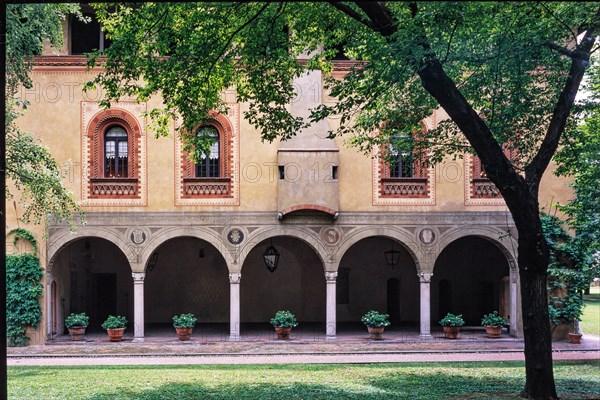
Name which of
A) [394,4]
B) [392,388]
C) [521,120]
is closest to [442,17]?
[394,4]

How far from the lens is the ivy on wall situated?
2111cm

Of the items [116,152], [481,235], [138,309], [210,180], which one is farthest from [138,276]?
[481,235]

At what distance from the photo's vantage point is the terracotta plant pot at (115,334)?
70.3ft

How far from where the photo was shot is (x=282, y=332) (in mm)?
21938

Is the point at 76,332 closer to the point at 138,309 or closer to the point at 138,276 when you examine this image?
the point at 138,309

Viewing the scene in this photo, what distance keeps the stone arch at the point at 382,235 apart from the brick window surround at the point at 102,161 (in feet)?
22.3

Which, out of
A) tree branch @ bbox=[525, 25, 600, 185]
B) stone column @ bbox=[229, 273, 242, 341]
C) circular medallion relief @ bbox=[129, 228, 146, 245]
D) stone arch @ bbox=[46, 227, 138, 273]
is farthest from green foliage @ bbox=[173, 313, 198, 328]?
tree branch @ bbox=[525, 25, 600, 185]

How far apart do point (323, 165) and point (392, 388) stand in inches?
401

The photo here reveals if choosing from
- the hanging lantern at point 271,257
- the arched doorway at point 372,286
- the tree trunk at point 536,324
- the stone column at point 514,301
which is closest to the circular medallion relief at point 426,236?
the stone column at point 514,301

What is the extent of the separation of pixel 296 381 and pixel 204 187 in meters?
9.86

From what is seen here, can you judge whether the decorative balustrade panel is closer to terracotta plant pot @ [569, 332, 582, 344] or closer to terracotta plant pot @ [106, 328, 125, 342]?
terracotta plant pot @ [106, 328, 125, 342]

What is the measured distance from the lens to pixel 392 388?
41.9ft

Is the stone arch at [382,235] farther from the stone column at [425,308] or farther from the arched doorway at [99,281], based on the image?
the arched doorway at [99,281]

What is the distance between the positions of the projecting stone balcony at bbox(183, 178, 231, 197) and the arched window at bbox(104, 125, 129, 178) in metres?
2.07
